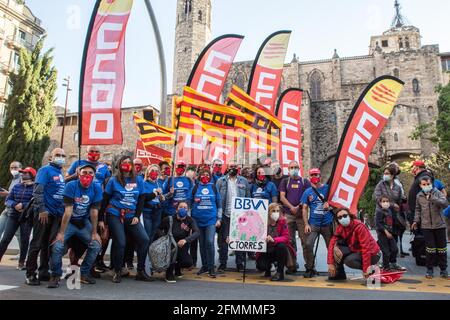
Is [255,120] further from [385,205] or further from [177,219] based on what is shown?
[177,219]

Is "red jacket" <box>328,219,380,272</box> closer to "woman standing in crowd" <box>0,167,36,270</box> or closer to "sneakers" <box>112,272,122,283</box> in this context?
"sneakers" <box>112,272,122,283</box>

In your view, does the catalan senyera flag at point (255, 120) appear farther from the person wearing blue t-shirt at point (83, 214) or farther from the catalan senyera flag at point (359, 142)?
the person wearing blue t-shirt at point (83, 214)

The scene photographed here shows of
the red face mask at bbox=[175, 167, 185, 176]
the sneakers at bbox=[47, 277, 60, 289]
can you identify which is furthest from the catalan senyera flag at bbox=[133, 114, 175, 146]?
the sneakers at bbox=[47, 277, 60, 289]

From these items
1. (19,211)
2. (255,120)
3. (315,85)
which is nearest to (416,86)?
(315,85)

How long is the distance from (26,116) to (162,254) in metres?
19.7

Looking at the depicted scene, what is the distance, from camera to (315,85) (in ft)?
142

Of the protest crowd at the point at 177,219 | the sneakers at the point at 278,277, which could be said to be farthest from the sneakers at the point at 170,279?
the sneakers at the point at 278,277

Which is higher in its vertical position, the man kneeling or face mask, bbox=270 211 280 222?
face mask, bbox=270 211 280 222

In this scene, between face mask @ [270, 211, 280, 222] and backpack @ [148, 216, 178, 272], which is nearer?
backpack @ [148, 216, 178, 272]

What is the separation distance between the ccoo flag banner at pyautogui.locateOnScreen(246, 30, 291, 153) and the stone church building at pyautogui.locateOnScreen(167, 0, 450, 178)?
23.2 metres

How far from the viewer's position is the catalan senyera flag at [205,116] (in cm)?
771

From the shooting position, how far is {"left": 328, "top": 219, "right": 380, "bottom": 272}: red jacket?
4.97 meters
